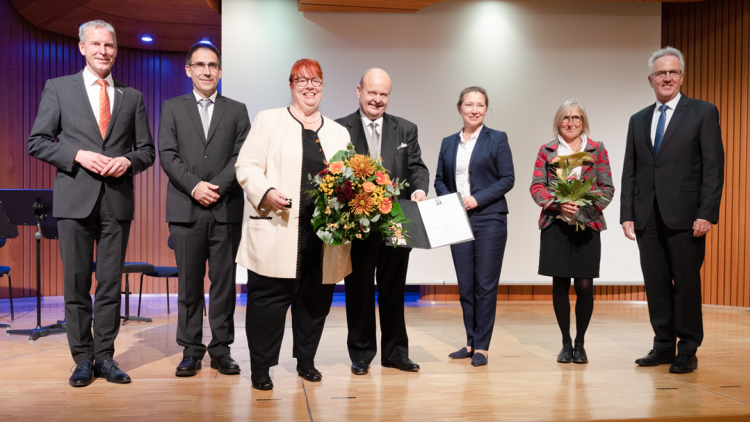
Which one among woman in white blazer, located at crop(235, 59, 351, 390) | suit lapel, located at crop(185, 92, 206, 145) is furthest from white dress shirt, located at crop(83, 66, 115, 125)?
woman in white blazer, located at crop(235, 59, 351, 390)

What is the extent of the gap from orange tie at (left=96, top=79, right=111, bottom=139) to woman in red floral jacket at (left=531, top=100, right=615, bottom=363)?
237 centimetres

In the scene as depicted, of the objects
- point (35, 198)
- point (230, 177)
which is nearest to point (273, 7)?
point (35, 198)

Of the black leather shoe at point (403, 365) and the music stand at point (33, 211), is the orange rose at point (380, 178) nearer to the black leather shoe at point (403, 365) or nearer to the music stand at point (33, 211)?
the black leather shoe at point (403, 365)

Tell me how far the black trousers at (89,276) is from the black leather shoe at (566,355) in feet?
→ 8.04

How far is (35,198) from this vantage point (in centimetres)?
452

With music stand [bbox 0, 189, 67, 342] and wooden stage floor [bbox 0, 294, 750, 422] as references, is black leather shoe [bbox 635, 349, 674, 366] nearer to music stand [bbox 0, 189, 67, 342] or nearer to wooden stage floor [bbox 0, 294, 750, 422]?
wooden stage floor [bbox 0, 294, 750, 422]

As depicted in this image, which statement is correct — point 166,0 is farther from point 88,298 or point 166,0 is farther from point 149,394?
point 149,394

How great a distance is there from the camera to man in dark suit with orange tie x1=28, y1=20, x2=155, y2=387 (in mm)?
2875

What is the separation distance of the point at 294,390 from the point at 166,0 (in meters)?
4.72

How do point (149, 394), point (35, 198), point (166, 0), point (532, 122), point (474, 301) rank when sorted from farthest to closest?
1. point (532, 122)
2. point (166, 0)
3. point (35, 198)
4. point (474, 301)
5. point (149, 394)

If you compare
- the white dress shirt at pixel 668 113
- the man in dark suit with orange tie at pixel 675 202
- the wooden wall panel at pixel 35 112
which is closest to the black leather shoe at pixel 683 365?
the man in dark suit with orange tie at pixel 675 202

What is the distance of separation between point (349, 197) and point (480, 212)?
3.77ft

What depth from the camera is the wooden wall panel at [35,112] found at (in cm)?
669

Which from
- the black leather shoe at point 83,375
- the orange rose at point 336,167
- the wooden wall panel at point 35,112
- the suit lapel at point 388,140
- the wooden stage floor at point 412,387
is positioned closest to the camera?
the wooden stage floor at point 412,387
